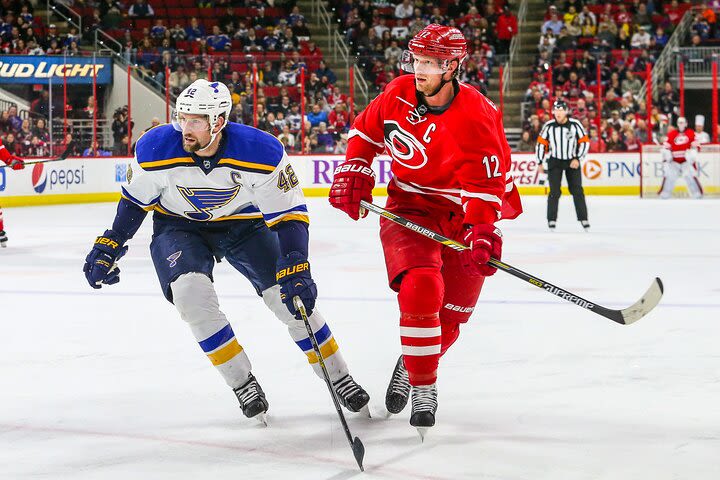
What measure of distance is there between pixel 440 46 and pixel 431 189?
17.6 inches

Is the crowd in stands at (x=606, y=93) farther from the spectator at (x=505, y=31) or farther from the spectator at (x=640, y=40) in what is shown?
the spectator at (x=505, y=31)

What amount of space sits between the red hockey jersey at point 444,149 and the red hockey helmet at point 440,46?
4.0 inches

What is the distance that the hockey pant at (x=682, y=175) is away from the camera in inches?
588

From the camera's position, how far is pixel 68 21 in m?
18.4

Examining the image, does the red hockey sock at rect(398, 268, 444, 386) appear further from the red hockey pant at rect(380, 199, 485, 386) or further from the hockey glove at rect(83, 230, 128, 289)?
the hockey glove at rect(83, 230, 128, 289)

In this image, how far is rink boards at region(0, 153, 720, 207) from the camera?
534 inches

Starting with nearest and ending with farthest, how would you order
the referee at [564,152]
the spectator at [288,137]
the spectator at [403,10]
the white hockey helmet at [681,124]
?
the referee at [564,152] < the white hockey helmet at [681,124] < the spectator at [288,137] < the spectator at [403,10]

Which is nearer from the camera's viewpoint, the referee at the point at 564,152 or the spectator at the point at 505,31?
the referee at the point at 564,152

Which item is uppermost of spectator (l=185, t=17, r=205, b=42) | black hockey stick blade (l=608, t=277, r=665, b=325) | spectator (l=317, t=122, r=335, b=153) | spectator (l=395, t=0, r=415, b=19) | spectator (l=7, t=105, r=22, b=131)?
spectator (l=395, t=0, r=415, b=19)

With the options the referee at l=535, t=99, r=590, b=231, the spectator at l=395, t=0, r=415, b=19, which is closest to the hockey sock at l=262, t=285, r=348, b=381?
the referee at l=535, t=99, r=590, b=231

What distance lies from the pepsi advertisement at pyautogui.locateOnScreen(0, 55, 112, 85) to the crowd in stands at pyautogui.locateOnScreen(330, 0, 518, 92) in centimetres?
444

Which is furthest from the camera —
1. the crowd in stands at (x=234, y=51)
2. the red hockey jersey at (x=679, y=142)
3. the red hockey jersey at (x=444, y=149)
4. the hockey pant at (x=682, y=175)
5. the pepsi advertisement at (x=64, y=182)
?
the crowd in stands at (x=234, y=51)

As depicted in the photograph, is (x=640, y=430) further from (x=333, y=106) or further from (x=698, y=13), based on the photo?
(x=698, y=13)

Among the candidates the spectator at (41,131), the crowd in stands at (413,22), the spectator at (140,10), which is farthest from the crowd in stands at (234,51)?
the crowd in stands at (413,22)
